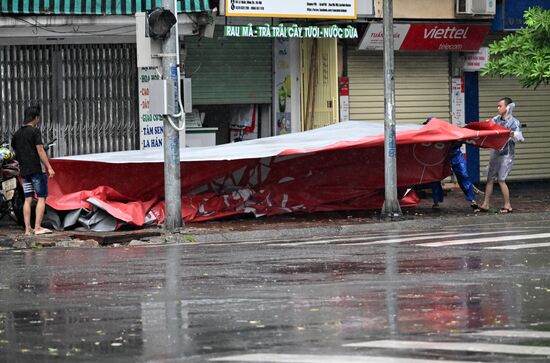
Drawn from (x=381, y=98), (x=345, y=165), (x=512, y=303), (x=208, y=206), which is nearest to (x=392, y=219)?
(x=345, y=165)

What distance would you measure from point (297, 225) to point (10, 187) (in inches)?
175

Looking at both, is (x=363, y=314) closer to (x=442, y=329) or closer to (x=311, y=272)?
(x=442, y=329)

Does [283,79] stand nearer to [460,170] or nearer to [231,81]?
[231,81]

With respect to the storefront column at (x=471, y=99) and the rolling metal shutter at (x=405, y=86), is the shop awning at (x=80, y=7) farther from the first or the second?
the storefront column at (x=471, y=99)

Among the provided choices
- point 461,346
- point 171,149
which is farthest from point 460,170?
point 461,346

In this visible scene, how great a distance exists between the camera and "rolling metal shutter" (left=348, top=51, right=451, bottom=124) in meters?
26.0

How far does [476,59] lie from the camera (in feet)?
89.6

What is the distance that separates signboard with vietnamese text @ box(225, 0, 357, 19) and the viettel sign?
2.97 ft

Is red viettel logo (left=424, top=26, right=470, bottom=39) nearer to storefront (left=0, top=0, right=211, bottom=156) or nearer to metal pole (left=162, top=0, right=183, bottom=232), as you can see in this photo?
storefront (left=0, top=0, right=211, bottom=156)

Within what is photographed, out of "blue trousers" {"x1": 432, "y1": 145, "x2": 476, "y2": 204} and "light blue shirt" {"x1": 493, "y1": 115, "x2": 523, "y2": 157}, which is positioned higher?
"light blue shirt" {"x1": 493, "y1": 115, "x2": 523, "y2": 157}

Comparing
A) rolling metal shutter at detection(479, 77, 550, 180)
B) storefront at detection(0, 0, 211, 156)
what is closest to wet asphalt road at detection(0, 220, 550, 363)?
storefront at detection(0, 0, 211, 156)

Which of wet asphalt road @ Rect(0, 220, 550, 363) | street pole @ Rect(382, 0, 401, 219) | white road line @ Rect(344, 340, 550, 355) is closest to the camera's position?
white road line @ Rect(344, 340, 550, 355)

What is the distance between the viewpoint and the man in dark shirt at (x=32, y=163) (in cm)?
1828

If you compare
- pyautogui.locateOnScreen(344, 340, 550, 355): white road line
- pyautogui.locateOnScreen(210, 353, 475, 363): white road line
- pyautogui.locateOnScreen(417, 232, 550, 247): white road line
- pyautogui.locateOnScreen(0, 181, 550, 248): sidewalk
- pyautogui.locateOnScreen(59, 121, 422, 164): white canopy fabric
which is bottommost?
pyautogui.locateOnScreen(0, 181, 550, 248): sidewalk
